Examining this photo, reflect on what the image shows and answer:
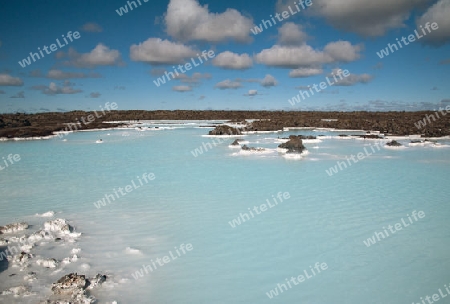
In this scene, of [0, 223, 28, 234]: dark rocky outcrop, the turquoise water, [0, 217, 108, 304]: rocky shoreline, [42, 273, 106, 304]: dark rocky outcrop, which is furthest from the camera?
[0, 223, 28, 234]: dark rocky outcrop

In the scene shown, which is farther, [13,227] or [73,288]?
[13,227]

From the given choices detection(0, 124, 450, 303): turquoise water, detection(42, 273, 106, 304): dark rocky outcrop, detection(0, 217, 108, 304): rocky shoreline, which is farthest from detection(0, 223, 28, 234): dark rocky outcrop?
detection(42, 273, 106, 304): dark rocky outcrop

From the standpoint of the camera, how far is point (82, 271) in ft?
18.6

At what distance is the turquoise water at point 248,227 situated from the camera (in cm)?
531

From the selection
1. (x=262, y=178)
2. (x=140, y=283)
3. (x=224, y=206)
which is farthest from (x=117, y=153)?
(x=140, y=283)

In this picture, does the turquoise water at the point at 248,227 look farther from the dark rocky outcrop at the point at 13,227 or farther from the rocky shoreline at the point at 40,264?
the dark rocky outcrop at the point at 13,227

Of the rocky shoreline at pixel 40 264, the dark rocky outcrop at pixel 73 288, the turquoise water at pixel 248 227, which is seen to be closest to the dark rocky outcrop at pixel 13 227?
the rocky shoreline at pixel 40 264

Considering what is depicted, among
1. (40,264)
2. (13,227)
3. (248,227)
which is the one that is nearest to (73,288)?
(40,264)

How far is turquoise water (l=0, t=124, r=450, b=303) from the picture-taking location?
531 centimetres

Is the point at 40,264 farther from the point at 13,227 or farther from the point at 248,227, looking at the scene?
the point at 248,227

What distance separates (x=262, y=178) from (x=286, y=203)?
11.3 ft

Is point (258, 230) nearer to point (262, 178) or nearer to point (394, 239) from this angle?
point (394, 239)

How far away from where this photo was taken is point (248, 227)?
788 centimetres

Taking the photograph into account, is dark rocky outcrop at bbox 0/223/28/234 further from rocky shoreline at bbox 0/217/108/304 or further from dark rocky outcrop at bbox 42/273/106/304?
dark rocky outcrop at bbox 42/273/106/304
